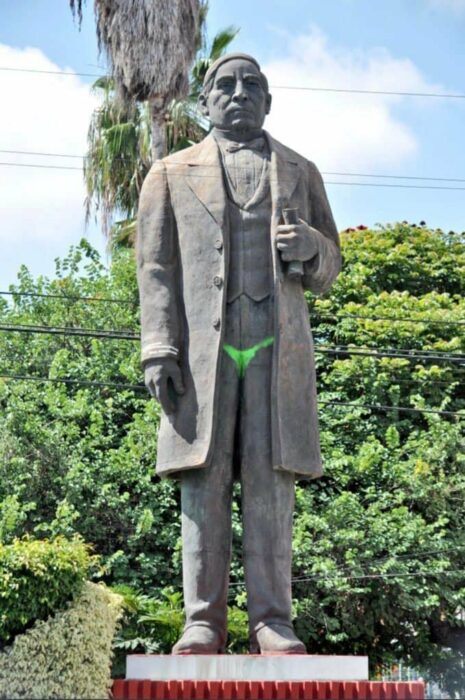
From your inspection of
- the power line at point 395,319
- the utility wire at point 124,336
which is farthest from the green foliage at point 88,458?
the power line at point 395,319

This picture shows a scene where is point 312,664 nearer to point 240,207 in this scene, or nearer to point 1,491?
point 240,207

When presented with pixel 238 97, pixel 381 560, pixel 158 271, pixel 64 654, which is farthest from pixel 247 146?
pixel 381 560

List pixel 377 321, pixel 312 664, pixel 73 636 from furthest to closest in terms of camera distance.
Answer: pixel 377 321 < pixel 73 636 < pixel 312 664

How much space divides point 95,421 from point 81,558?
12.1 metres

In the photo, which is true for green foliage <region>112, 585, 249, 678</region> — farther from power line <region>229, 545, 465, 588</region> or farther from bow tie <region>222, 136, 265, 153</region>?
bow tie <region>222, 136, 265, 153</region>

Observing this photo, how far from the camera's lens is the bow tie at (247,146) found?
9414 millimetres

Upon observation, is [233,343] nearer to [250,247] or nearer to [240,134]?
[250,247]

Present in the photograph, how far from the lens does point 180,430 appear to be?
348 inches

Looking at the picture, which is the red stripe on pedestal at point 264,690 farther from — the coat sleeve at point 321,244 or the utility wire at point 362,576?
the utility wire at point 362,576

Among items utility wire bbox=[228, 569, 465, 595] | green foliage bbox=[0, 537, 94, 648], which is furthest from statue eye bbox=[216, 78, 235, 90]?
utility wire bbox=[228, 569, 465, 595]

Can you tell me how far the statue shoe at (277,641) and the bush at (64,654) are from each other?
1.04 meters

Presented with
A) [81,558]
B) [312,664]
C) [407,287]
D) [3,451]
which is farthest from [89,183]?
[312,664]

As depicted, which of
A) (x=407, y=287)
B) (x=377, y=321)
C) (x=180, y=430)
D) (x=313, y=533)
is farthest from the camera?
(x=407, y=287)

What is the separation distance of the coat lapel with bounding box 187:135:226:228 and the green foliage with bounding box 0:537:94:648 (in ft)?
8.38
